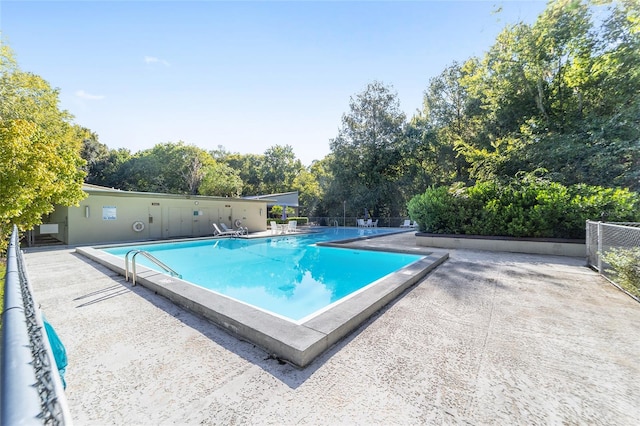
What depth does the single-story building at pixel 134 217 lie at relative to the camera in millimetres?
11570

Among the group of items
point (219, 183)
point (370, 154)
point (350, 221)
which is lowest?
point (350, 221)

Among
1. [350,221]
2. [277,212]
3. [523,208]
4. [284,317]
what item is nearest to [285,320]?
[284,317]

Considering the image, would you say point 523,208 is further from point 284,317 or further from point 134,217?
point 134,217

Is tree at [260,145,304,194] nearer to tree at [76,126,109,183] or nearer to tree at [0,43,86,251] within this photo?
tree at [76,126,109,183]

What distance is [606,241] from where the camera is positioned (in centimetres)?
579

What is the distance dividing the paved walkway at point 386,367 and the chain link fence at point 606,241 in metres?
1.37

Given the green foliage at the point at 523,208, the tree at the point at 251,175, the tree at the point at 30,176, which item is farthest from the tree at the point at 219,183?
the green foliage at the point at 523,208

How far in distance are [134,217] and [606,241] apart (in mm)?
17199

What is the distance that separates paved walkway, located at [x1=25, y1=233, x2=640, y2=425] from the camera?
196 cm

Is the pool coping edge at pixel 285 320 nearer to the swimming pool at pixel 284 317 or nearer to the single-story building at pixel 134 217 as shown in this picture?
the swimming pool at pixel 284 317

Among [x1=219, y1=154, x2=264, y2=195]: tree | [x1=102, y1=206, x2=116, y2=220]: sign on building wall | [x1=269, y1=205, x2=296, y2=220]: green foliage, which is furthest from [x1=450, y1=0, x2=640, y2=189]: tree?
[x1=219, y1=154, x2=264, y2=195]: tree

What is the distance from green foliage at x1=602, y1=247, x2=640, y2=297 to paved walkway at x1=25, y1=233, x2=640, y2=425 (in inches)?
11.4

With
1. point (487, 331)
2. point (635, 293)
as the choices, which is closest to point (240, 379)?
point (487, 331)

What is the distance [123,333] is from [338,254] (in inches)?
299
